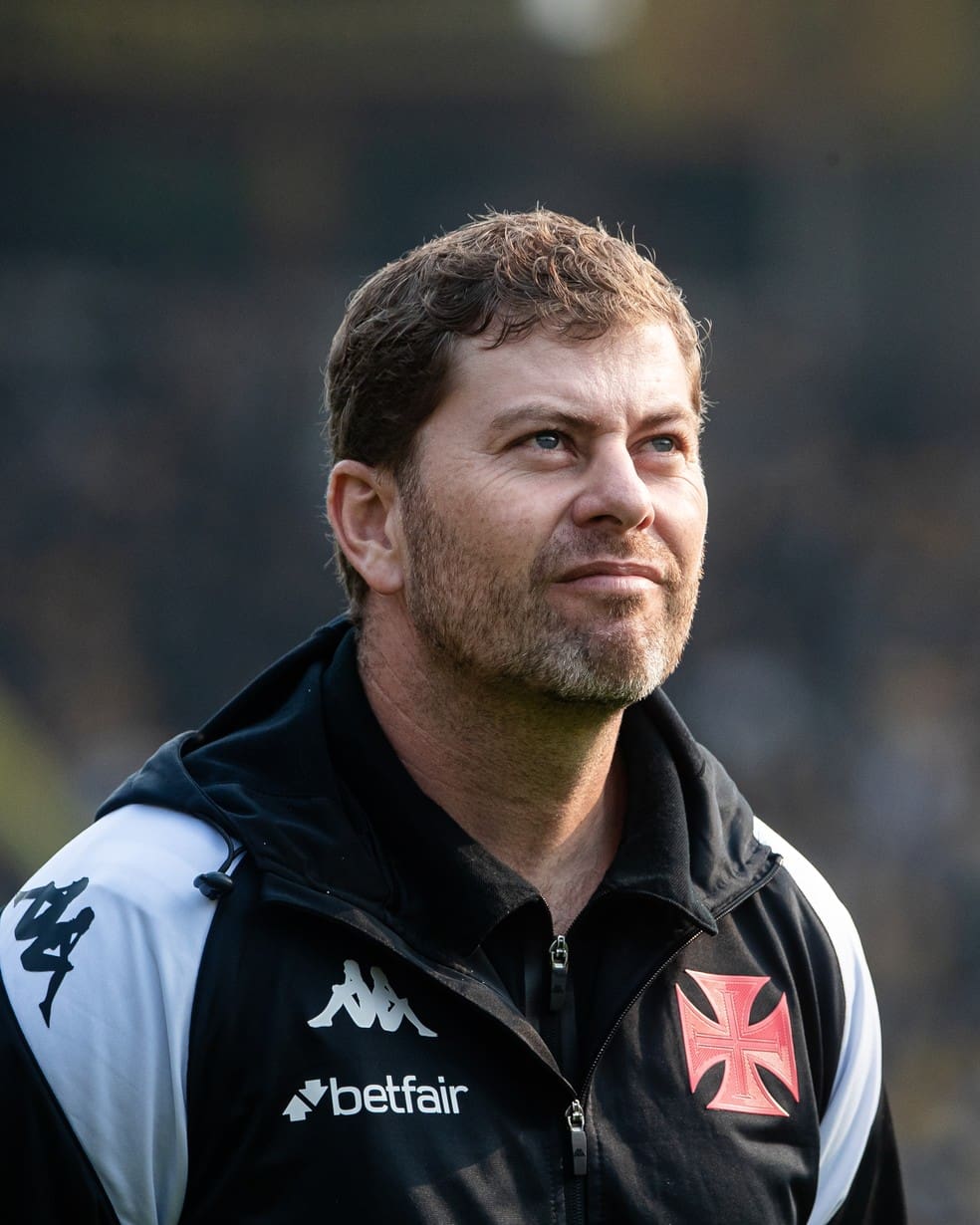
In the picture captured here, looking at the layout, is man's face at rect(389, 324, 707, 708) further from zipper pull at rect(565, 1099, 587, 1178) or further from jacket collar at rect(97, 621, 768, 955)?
zipper pull at rect(565, 1099, 587, 1178)

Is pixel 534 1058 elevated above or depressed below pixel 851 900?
above

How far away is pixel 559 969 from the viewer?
1.89 meters

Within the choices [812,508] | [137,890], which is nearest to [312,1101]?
[137,890]

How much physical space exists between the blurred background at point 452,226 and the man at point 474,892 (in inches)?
265

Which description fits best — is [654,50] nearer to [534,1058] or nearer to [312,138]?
[312,138]

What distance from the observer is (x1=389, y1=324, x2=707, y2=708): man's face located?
1930mm

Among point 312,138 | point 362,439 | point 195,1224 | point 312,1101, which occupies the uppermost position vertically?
point 312,138

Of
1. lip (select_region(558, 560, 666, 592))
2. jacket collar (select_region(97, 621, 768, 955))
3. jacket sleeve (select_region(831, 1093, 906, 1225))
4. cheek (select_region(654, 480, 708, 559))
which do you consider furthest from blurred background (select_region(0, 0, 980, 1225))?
lip (select_region(558, 560, 666, 592))

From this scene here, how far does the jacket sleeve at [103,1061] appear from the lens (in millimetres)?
1708

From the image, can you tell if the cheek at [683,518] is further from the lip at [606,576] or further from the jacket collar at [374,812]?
the jacket collar at [374,812]

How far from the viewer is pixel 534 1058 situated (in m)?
1.81

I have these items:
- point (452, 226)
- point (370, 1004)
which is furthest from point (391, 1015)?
point (452, 226)

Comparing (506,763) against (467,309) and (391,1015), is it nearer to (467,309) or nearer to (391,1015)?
(391,1015)

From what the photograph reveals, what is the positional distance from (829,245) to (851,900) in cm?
765
